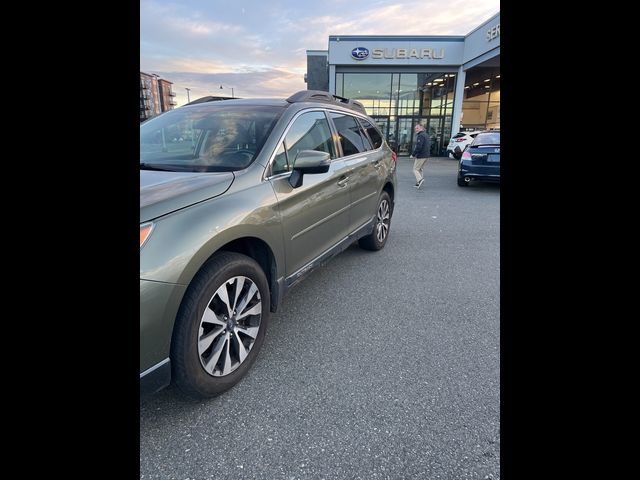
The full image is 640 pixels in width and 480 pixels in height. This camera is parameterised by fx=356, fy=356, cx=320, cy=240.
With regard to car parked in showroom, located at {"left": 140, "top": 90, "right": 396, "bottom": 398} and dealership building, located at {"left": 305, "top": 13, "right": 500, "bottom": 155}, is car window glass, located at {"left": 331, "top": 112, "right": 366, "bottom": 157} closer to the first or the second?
car parked in showroom, located at {"left": 140, "top": 90, "right": 396, "bottom": 398}

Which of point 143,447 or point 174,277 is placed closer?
point 174,277

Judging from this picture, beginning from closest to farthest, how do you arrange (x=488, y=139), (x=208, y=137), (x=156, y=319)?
(x=156, y=319) → (x=208, y=137) → (x=488, y=139)

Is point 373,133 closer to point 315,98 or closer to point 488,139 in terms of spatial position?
point 315,98

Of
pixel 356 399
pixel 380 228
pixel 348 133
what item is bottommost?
pixel 356 399

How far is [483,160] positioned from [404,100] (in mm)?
A: 13344

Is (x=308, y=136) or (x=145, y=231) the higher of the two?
(x=308, y=136)

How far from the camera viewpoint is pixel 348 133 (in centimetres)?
386

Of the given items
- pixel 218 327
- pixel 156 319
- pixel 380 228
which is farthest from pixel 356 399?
pixel 380 228

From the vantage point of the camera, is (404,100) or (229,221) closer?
(229,221)
